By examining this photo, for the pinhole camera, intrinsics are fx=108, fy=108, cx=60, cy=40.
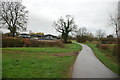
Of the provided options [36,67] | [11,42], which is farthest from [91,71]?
[11,42]

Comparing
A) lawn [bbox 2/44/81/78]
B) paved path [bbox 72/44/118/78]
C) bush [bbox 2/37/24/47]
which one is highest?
bush [bbox 2/37/24/47]

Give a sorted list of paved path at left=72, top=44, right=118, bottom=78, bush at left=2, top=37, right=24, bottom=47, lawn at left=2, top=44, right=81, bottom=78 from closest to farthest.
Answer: lawn at left=2, top=44, right=81, bottom=78
paved path at left=72, top=44, right=118, bottom=78
bush at left=2, top=37, right=24, bottom=47

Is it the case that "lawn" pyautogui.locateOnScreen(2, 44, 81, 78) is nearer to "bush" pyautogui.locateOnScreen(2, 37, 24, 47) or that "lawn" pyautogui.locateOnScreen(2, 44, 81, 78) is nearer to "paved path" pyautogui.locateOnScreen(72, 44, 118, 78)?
"paved path" pyautogui.locateOnScreen(72, 44, 118, 78)

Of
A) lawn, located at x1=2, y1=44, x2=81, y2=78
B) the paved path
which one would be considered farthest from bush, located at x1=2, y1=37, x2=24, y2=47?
the paved path

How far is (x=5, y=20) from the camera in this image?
31.2 metres

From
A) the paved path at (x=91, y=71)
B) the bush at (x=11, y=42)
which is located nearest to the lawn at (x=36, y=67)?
the paved path at (x=91, y=71)

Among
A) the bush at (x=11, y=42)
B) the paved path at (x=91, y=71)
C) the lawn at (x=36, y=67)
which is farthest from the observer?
the bush at (x=11, y=42)

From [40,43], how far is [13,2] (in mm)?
16852

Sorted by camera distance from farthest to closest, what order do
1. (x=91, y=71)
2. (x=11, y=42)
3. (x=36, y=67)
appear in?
(x=11, y=42), (x=36, y=67), (x=91, y=71)

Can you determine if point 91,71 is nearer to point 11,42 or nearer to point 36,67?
point 36,67

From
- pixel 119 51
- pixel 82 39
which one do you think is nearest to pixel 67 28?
pixel 82 39

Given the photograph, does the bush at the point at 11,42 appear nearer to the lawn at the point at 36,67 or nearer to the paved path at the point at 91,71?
the lawn at the point at 36,67

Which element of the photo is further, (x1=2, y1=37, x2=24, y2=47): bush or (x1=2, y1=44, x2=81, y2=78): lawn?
(x1=2, y1=37, x2=24, y2=47): bush

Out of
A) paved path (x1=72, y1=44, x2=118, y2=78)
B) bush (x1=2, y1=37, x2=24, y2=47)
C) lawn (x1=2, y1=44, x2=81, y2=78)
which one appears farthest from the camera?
bush (x1=2, y1=37, x2=24, y2=47)
